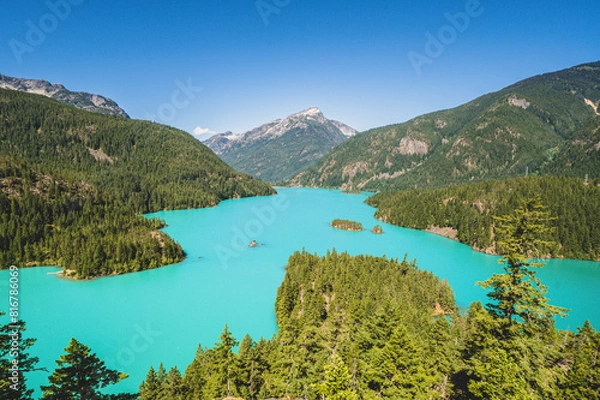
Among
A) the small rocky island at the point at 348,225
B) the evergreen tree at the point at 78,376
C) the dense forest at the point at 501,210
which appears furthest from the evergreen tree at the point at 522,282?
the small rocky island at the point at 348,225

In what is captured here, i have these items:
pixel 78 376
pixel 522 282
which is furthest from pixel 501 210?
pixel 78 376

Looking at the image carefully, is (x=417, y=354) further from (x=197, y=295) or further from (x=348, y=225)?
(x=348, y=225)

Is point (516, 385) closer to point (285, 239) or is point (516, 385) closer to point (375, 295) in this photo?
point (375, 295)

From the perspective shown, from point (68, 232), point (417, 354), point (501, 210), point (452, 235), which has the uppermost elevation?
point (501, 210)

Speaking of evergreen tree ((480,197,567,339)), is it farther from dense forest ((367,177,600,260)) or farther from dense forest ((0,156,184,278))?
dense forest ((367,177,600,260))

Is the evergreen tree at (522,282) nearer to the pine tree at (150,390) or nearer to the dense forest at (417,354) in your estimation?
the dense forest at (417,354)
